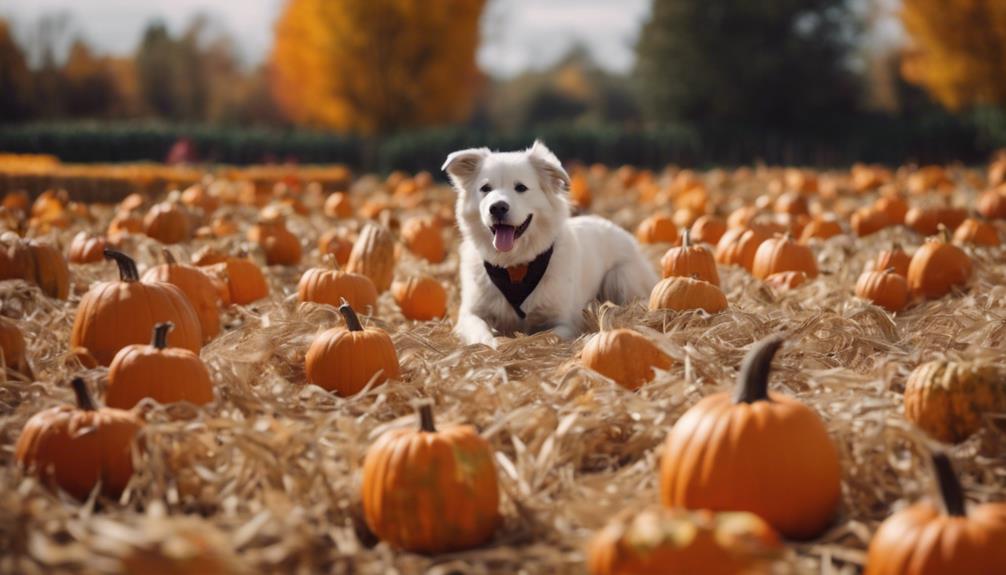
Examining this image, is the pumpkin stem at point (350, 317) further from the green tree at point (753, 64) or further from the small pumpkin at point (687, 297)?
the green tree at point (753, 64)

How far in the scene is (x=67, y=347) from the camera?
454 centimetres

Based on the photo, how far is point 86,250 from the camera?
6758 mm

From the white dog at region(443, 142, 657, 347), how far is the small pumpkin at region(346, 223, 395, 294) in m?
1.00

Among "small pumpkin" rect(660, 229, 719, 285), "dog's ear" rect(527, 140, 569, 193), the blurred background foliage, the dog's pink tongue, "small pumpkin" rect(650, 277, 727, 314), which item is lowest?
"small pumpkin" rect(650, 277, 727, 314)

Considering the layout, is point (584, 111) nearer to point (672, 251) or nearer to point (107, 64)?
point (107, 64)

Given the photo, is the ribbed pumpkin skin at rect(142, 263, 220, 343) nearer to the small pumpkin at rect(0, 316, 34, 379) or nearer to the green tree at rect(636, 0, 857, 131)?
the small pumpkin at rect(0, 316, 34, 379)

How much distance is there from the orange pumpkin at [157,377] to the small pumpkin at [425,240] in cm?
432

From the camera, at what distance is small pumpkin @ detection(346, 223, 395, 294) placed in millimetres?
6246

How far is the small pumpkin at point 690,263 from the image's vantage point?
5.57 metres

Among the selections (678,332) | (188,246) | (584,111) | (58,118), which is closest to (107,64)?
Result: (58,118)

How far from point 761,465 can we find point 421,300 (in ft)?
11.2

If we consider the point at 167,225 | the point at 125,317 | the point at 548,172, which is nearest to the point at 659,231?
the point at 548,172

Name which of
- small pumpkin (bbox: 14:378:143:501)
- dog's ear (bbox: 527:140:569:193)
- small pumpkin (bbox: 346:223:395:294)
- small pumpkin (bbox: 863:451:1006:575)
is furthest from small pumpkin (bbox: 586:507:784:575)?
small pumpkin (bbox: 346:223:395:294)

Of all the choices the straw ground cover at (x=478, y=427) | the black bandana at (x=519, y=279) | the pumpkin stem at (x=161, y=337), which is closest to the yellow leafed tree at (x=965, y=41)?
the straw ground cover at (x=478, y=427)
